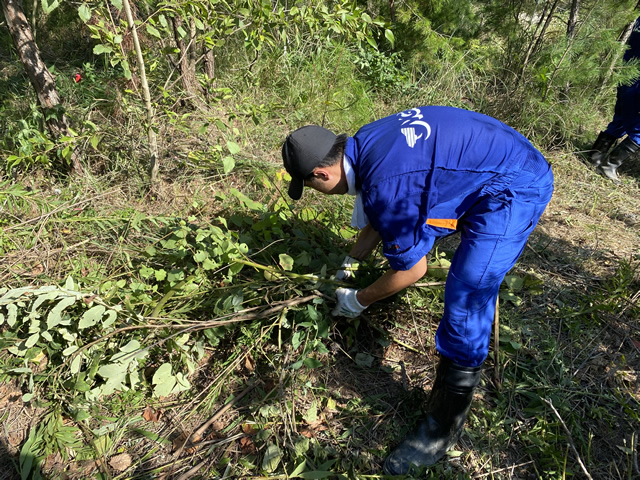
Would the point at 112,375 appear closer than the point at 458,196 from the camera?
No

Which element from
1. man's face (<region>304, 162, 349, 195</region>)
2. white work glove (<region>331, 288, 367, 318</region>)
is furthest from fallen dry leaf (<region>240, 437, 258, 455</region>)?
man's face (<region>304, 162, 349, 195</region>)

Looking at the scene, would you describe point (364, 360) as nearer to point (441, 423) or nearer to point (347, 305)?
point (347, 305)

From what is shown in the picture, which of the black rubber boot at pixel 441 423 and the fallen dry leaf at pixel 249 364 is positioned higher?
the black rubber boot at pixel 441 423

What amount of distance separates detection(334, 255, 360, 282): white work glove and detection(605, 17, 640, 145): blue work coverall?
3.29 m

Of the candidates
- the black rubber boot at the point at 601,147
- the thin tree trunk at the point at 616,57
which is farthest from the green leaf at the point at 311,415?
the thin tree trunk at the point at 616,57

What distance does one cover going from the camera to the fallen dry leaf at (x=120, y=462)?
174 centimetres

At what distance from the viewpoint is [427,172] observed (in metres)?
1.54

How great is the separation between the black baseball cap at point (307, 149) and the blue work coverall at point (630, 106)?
140 inches

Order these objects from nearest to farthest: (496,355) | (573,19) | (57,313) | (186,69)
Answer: (57,313)
(496,355)
(186,69)
(573,19)

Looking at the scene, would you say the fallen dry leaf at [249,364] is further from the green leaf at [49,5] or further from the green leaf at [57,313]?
the green leaf at [49,5]

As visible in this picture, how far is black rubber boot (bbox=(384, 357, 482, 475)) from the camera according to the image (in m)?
1.70

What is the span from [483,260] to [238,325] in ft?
4.20

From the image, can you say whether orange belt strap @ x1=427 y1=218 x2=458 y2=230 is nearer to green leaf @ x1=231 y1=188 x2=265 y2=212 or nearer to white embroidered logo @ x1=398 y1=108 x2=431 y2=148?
white embroidered logo @ x1=398 y1=108 x2=431 y2=148

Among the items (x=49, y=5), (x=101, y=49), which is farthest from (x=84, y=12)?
(x=101, y=49)
